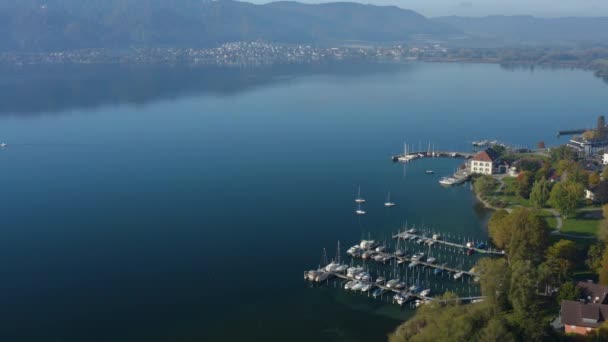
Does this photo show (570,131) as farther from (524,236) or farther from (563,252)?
(563,252)

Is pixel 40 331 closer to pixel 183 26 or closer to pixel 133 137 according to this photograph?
pixel 133 137

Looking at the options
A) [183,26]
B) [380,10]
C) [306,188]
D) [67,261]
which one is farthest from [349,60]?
[380,10]

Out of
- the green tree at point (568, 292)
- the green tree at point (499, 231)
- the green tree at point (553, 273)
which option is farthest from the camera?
the green tree at point (499, 231)

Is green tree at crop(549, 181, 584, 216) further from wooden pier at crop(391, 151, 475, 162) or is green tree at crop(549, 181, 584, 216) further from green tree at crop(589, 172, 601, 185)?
wooden pier at crop(391, 151, 475, 162)

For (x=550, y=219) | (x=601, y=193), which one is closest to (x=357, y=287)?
(x=550, y=219)

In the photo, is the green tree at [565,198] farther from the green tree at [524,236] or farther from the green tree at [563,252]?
the green tree at [563,252]

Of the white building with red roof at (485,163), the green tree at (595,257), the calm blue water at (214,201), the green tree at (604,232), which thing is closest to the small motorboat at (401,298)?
the calm blue water at (214,201)
